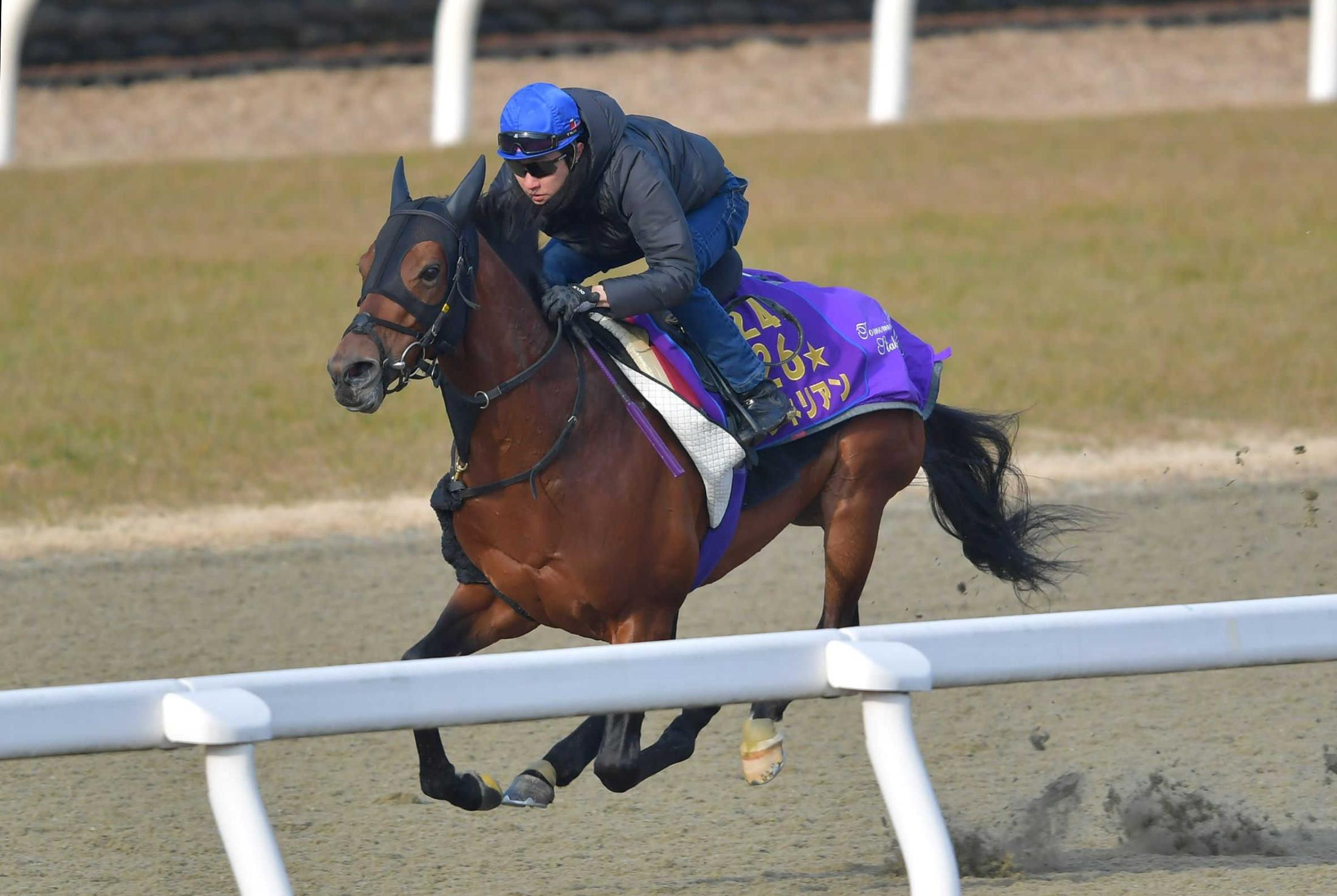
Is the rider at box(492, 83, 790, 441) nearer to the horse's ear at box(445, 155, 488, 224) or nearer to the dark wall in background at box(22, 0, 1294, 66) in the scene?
the horse's ear at box(445, 155, 488, 224)

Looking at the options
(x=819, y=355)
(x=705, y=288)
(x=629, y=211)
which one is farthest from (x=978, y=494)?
(x=629, y=211)

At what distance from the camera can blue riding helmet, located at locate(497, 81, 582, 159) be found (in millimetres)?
4168

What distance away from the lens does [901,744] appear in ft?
10.3

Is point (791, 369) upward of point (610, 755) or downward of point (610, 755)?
upward

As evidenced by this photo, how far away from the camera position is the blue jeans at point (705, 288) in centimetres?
465

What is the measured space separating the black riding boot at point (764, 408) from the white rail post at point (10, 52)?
1036 cm

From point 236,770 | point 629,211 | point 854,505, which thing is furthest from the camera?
point 854,505

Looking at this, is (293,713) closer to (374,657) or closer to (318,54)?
(374,657)

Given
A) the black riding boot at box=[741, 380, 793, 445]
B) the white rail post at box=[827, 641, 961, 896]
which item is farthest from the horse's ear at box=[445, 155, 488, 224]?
the white rail post at box=[827, 641, 961, 896]

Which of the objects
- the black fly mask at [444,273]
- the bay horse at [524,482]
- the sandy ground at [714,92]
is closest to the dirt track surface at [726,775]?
the bay horse at [524,482]

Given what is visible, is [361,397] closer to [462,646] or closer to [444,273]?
[444,273]

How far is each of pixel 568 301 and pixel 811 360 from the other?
2.85 ft

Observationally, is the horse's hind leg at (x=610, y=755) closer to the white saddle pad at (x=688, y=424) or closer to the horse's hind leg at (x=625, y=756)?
the horse's hind leg at (x=625, y=756)

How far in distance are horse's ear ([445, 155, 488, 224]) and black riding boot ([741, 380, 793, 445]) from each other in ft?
2.91
